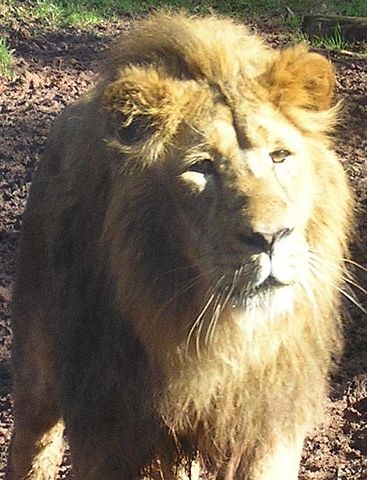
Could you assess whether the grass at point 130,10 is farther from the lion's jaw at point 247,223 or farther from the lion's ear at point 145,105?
the lion's jaw at point 247,223

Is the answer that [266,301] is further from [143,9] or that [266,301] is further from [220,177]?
[143,9]

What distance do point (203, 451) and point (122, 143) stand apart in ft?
2.88

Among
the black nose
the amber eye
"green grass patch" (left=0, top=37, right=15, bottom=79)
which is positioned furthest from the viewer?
"green grass patch" (left=0, top=37, right=15, bottom=79)

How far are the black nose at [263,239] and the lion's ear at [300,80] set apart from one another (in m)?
0.47

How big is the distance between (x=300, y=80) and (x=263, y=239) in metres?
0.58

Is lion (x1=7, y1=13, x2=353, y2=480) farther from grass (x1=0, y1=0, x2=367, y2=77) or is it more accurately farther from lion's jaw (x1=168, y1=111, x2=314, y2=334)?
grass (x1=0, y1=0, x2=367, y2=77)

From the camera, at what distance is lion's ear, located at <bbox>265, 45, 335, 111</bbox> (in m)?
2.92

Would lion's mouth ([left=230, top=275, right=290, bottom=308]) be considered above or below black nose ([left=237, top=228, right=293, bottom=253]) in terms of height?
below

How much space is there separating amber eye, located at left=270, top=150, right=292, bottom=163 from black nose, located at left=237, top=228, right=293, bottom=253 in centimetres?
27

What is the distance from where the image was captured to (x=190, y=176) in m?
2.77

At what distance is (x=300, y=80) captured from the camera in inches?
116

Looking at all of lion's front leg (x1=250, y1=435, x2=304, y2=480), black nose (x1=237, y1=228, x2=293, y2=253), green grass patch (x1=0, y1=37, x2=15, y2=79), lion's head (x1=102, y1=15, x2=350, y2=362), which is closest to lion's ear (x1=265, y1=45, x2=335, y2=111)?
lion's head (x1=102, y1=15, x2=350, y2=362)

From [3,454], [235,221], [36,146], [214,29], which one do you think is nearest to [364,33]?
[36,146]

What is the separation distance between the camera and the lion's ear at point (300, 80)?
9.57 feet
